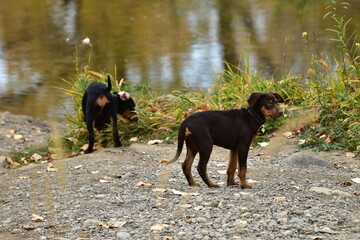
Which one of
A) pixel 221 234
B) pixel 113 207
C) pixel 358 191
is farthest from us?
pixel 358 191

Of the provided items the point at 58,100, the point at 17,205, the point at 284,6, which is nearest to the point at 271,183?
the point at 17,205

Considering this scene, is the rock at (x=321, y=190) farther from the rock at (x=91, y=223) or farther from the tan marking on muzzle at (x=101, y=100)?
the tan marking on muzzle at (x=101, y=100)

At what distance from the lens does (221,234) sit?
483 centimetres

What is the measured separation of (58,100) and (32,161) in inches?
153

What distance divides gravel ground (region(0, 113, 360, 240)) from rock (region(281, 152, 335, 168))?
8 cm

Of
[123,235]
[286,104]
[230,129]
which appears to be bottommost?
[286,104]

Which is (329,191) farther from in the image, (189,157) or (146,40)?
(146,40)

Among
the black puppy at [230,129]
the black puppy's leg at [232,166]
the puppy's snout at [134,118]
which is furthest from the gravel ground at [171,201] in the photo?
the puppy's snout at [134,118]

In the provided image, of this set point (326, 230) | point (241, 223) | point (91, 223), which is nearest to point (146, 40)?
point (91, 223)

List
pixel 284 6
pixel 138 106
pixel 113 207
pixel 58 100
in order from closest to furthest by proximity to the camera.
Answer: pixel 113 207, pixel 138 106, pixel 58 100, pixel 284 6

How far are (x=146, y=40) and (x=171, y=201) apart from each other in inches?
473

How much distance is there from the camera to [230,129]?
5977 millimetres

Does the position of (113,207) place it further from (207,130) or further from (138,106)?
(138,106)

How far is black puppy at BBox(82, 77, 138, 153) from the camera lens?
8.02m
